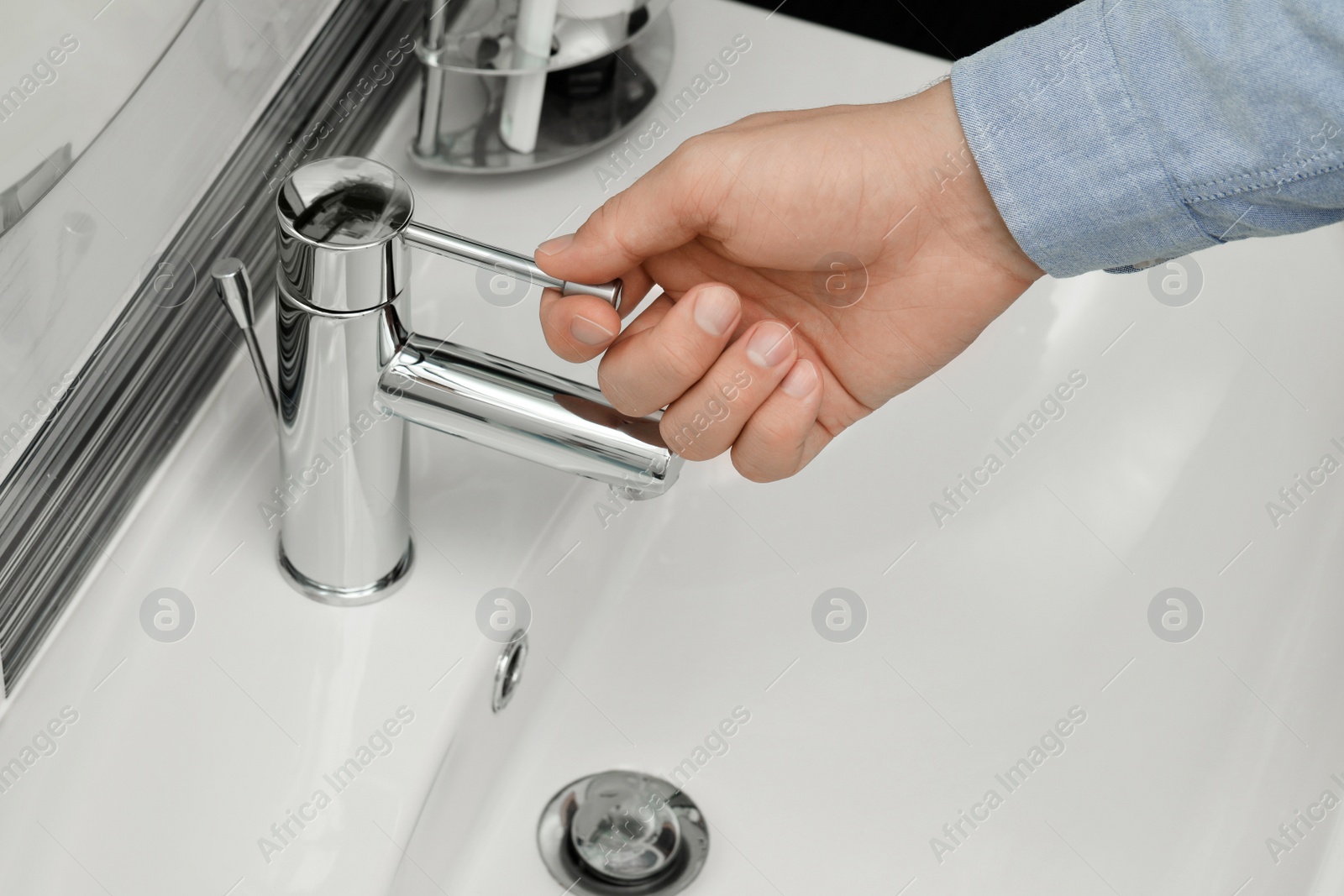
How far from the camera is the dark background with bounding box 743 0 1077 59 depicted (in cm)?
110

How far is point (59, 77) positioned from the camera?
14.4 inches

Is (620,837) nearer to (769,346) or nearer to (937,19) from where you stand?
(769,346)

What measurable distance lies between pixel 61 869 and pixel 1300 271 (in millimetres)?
644

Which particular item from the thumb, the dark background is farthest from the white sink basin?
the dark background

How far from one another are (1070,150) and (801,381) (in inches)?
5.0

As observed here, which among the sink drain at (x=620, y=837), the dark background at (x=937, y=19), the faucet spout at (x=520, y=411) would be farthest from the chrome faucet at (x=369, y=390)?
the dark background at (x=937, y=19)

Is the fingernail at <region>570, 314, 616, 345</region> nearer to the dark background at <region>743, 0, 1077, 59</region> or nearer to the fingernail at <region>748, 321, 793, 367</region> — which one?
the fingernail at <region>748, 321, 793, 367</region>

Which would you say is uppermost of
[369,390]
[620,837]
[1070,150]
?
[1070,150]

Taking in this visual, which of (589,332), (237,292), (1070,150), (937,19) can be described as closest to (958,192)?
(1070,150)

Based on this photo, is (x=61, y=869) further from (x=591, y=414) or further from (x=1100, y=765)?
(x=1100, y=765)

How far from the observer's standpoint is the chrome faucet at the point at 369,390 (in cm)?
36

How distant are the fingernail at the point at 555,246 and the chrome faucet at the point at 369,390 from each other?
0.12ft

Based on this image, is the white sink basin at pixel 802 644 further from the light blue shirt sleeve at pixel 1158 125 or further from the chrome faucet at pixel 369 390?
the light blue shirt sleeve at pixel 1158 125

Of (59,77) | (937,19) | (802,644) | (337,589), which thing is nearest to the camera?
(59,77)
